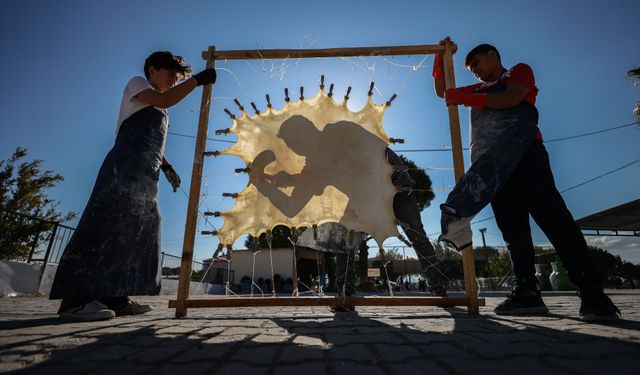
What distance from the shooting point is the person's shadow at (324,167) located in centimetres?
301

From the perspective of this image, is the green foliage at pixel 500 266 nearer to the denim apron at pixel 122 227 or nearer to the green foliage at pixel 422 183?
the green foliage at pixel 422 183

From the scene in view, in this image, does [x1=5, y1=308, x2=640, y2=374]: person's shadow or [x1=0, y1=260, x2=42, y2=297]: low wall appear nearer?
[x1=5, y1=308, x2=640, y2=374]: person's shadow

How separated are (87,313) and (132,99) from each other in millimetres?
1666

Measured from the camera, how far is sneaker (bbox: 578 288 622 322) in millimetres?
1916

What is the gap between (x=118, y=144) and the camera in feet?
8.14

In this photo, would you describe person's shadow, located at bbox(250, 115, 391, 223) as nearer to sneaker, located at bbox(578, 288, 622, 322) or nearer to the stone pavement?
the stone pavement

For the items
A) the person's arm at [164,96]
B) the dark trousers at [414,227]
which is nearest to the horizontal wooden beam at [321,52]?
the person's arm at [164,96]

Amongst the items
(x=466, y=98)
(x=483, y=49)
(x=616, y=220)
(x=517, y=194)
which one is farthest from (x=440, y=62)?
(x=616, y=220)

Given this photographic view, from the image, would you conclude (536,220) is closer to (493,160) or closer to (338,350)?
(493,160)

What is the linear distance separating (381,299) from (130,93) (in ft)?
9.03

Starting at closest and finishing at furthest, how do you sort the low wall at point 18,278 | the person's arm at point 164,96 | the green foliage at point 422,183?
1. the person's arm at point 164,96
2. the low wall at point 18,278
3. the green foliage at point 422,183

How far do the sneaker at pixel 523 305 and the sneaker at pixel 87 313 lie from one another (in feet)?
9.72

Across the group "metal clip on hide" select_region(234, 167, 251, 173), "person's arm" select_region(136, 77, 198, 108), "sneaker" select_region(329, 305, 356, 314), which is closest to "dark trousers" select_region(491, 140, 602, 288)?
"sneaker" select_region(329, 305, 356, 314)

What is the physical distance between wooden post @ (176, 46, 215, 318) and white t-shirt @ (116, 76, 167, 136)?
528 mm
